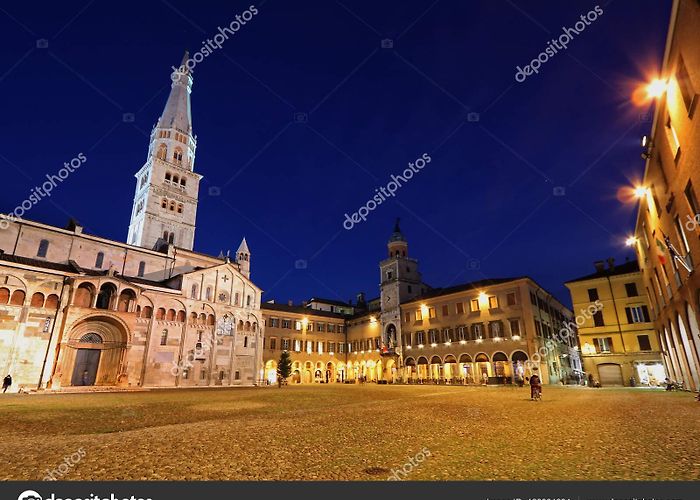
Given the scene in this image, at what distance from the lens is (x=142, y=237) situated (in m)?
52.4

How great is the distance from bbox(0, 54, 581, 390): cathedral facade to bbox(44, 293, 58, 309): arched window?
0.30 ft

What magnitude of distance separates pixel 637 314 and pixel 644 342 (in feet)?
9.26

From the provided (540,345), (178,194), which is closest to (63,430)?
(540,345)

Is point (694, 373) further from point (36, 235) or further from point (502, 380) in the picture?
point (36, 235)

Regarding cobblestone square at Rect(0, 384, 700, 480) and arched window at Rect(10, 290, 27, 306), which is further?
arched window at Rect(10, 290, 27, 306)

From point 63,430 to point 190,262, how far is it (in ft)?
142

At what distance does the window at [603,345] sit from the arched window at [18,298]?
54.6 meters

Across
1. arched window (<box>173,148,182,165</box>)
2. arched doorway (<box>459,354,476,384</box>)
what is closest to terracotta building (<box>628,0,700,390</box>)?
arched doorway (<box>459,354,476,384</box>)

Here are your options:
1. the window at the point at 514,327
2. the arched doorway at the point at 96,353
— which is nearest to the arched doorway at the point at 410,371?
the window at the point at 514,327

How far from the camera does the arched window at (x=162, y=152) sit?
5759 cm

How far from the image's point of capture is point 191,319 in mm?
40344

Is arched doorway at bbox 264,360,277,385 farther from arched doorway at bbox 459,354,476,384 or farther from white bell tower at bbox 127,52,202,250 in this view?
arched doorway at bbox 459,354,476,384

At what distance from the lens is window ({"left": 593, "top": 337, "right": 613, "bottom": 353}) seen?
3741 cm

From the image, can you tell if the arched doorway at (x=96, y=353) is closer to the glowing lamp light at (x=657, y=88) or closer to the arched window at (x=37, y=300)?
the arched window at (x=37, y=300)
